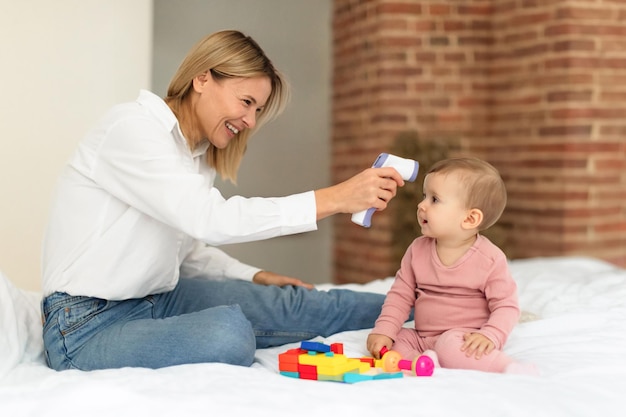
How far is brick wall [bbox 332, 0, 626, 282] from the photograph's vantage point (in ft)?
12.9

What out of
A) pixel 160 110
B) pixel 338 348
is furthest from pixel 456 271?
pixel 160 110

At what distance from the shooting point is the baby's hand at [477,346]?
1724mm

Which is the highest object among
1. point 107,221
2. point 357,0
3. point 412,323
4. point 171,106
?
point 357,0

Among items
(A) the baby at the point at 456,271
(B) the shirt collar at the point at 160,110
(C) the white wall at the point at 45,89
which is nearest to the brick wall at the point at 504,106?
(C) the white wall at the point at 45,89

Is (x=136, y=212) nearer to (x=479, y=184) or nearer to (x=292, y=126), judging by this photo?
(x=479, y=184)

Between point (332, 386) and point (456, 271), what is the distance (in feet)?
1.70

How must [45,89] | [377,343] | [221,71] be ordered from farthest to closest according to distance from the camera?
1. [45,89]
2. [221,71]
3. [377,343]

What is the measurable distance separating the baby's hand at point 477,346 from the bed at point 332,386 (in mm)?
105

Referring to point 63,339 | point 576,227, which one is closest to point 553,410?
point 63,339

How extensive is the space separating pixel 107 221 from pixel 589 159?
2.71m

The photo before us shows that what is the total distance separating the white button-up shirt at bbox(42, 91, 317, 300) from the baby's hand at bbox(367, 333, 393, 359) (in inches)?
11.5

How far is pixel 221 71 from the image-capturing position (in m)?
2.01

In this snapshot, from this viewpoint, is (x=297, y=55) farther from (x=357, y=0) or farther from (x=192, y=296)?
(x=192, y=296)

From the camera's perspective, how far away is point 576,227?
13.0 feet
